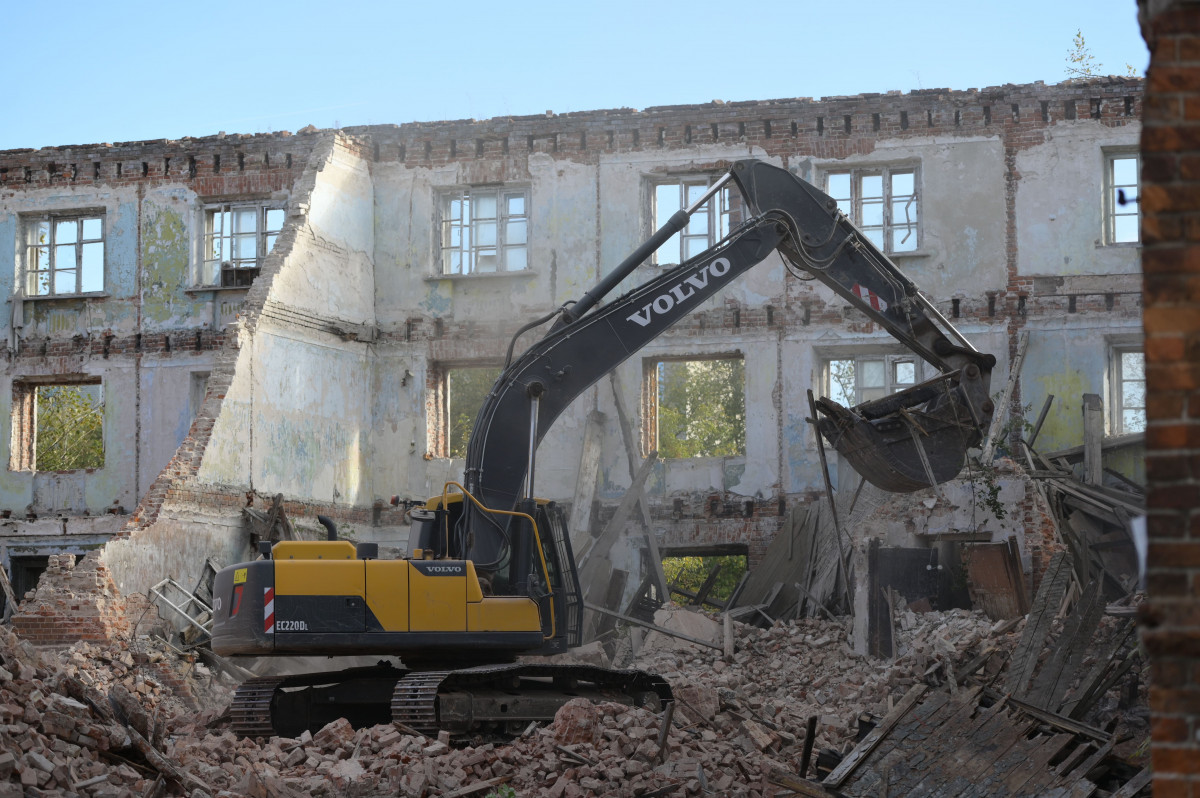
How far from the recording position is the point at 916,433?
38.8 feet

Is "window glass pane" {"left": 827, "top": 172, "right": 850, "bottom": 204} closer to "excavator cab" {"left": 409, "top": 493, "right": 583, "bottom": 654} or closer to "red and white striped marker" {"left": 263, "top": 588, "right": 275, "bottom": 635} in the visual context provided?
"excavator cab" {"left": 409, "top": 493, "right": 583, "bottom": 654}

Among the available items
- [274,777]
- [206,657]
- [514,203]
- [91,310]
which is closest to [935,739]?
[274,777]

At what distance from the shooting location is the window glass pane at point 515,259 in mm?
19906

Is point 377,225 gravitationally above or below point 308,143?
below

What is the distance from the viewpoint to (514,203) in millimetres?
20062

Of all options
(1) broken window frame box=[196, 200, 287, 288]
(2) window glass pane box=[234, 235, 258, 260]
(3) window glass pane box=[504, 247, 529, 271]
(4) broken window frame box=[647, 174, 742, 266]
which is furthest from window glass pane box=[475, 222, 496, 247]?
(2) window glass pane box=[234, 235, 258, 260]

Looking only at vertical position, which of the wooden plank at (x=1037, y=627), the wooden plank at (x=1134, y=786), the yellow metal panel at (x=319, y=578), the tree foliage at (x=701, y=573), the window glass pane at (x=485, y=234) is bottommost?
the tree foliage at (x=701, y=573)

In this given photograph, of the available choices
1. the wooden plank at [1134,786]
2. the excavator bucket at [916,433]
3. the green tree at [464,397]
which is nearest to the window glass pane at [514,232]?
the excavator bucket at [916,433]

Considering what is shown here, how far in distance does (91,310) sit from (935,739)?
15697 millimetres

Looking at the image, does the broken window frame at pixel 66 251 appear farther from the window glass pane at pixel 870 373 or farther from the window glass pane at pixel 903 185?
the window glass pane at pixel 903 185

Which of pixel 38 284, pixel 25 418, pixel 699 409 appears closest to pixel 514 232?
pixel 38 284

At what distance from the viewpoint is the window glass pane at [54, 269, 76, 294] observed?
68.9 ft

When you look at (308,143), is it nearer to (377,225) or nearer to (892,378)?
A: (377,225)

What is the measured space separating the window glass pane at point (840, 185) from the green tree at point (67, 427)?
24331mm
